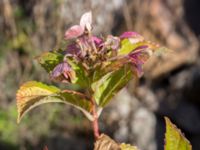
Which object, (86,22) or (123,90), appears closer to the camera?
(86,22)

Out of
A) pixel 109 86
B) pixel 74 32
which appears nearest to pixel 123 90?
pixel 109 86

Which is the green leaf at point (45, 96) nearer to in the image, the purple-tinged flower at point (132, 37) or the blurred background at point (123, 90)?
the purple-tinged flower at point (132, 37)

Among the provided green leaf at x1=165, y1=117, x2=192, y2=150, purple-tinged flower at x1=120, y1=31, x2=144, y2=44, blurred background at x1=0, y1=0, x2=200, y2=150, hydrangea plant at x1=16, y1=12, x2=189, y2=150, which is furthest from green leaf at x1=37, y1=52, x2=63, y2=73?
blurred background at x1=0, y1=0, x2=200, y2=150

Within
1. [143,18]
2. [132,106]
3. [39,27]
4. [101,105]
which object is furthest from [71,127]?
[101,105]

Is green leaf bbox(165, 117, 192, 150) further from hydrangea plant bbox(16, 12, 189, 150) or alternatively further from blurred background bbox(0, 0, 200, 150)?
blurred background bbox(0, 0, 200, 150)

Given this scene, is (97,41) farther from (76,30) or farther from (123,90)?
(123,90)

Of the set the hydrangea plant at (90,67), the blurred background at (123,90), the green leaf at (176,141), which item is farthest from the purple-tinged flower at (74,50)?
the blurred background at (123,90)

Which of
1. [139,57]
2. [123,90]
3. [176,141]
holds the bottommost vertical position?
[123,90]

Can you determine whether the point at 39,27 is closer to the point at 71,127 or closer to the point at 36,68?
the point at 36,68
